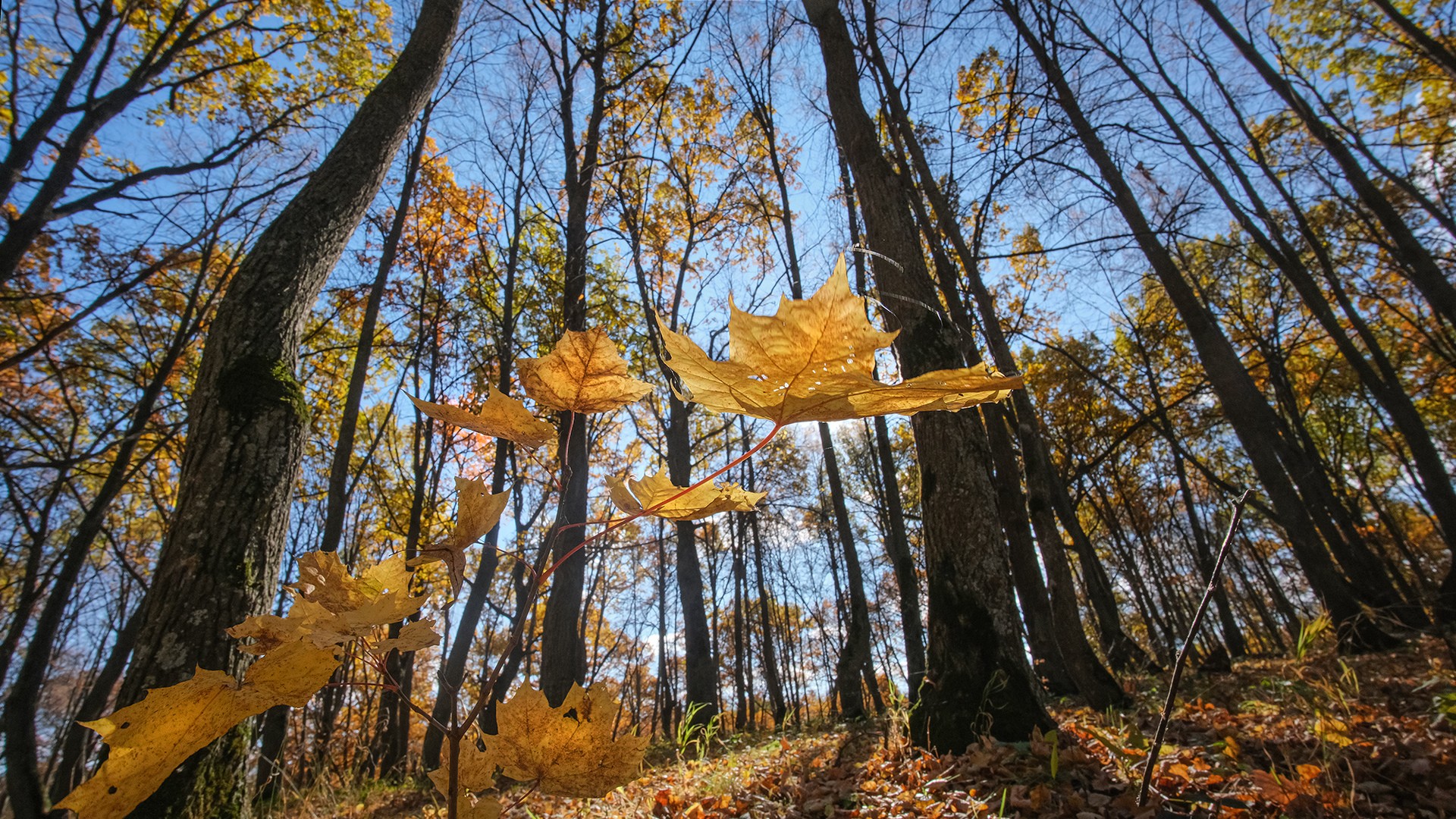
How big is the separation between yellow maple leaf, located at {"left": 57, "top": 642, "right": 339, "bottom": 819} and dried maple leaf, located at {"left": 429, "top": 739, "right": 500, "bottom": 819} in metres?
0.19

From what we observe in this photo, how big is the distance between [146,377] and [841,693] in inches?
438

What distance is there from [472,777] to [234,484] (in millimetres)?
2614

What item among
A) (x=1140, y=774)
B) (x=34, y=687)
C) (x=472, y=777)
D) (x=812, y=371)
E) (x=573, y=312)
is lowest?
(x=1140, y=774)

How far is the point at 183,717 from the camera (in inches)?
20.5

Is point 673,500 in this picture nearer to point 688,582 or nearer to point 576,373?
point 576,373

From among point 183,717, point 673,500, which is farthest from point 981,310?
point 183,717

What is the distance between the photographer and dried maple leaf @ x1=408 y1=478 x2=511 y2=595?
2.10 ft

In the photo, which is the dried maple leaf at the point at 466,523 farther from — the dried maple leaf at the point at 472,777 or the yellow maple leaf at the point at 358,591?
the dried maple leaf at the point at 472,777

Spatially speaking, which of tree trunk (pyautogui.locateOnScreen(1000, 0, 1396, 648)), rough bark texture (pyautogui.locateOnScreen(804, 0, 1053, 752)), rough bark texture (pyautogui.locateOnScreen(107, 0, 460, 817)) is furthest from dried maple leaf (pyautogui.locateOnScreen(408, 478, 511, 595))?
tree trunk (pyautogui.locateOnScreen(1000, 0, 1396, 648))

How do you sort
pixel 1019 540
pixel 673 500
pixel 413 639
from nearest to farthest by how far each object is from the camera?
pixel 413 639 < pixel 673 500 < pixel 1019 540

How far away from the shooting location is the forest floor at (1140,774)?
2092mm

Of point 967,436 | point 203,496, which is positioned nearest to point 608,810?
point 203,496

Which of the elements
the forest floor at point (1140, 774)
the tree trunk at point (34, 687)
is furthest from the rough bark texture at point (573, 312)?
the tree trunk at point (34, 687)

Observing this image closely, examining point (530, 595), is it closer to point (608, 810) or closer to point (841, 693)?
→ point (608, 810)
